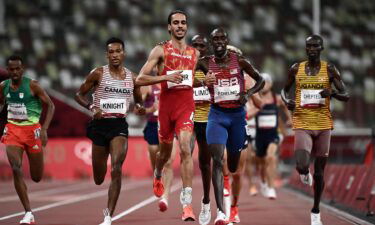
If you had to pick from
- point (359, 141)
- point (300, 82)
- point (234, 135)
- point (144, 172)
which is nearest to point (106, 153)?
point (234, 135)

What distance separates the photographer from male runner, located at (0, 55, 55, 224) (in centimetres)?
1092

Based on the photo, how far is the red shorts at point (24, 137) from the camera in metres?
11.0

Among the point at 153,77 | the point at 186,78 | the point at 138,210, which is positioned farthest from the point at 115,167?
the point at 138,210

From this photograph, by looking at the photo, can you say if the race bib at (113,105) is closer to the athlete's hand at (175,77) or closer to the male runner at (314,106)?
the athlete's hand at (175,77)

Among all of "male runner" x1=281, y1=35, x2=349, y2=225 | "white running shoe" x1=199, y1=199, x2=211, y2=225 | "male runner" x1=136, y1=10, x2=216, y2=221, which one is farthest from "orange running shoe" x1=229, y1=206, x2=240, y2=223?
"male runner" x1=281, y1=35, x2=349, y2=225

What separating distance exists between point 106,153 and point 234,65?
2063 millimetres

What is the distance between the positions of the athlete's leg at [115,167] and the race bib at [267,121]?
26.4ft

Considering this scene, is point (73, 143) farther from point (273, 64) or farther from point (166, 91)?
point (166, 91)

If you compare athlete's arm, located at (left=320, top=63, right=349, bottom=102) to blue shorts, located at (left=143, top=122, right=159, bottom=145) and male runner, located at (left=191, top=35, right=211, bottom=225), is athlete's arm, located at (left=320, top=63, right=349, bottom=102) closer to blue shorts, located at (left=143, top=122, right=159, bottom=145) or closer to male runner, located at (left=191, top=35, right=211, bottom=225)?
male runner, located at (left=191, top=35, right=211, bottom=225)

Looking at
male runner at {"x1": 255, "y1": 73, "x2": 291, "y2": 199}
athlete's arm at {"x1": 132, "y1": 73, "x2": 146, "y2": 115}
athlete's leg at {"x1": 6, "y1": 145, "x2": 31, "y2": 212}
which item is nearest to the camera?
athlete's arm at {"x1": 132, "y1": 73, "x2": 146, "y2": 115}

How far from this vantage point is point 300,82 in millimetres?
10695

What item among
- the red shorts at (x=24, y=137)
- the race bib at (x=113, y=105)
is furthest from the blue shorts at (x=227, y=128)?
the red shorts at (x=24, y=137)

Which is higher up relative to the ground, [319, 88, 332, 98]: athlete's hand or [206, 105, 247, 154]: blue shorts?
[319, 88, 332, 98]: athlete's hand

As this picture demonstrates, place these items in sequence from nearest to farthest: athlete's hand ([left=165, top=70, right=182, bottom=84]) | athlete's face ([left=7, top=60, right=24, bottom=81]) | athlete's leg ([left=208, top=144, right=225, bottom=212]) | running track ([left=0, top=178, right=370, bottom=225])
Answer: athlete's leg ([left=208, top=144, right=225, bottom=212]) → athlete's hand ([left=165, top=70, right=182, bottom=84]) → athlete's face ([left=7, top=60, right=24, bottom=81]) → running track ([left=0, top=178, right=370, bottom=225])
